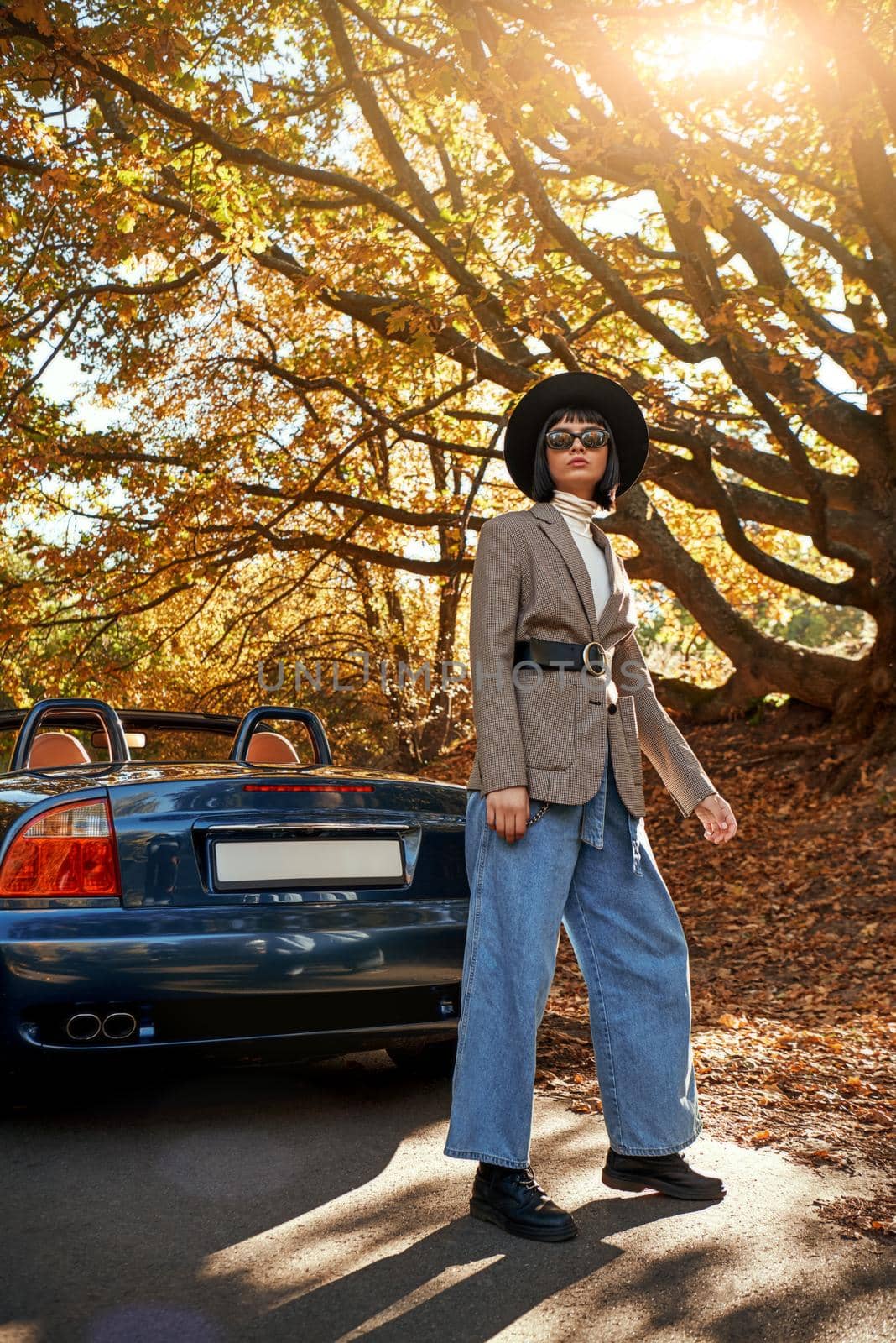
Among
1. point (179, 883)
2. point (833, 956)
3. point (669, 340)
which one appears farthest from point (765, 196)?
point (179, 883)

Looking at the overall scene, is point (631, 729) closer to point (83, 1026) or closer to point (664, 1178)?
point (664, 1178)

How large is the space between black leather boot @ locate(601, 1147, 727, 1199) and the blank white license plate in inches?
46.1

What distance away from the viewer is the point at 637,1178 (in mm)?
3164

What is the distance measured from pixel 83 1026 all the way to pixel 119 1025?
0.32 feet

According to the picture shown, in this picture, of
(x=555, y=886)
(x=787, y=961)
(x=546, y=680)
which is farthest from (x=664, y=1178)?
(x=787, y=961)

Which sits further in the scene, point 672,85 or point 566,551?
point 672,85

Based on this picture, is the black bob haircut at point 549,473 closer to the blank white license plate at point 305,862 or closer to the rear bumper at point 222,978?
the blank white license plate at point 305,862

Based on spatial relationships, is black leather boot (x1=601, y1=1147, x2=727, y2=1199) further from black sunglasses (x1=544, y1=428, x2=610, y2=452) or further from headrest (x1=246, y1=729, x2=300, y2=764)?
headrest (x1=246, y1=729, x2=300, y2=764)

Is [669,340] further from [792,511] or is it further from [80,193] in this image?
[80,193]

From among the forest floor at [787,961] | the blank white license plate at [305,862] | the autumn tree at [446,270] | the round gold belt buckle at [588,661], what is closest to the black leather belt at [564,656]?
the round gold belt buckle at [588,661]

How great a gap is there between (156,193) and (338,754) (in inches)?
579

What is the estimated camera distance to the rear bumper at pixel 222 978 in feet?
11.6

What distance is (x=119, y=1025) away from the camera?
3561mm

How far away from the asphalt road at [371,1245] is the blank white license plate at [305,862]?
756 millimetres
